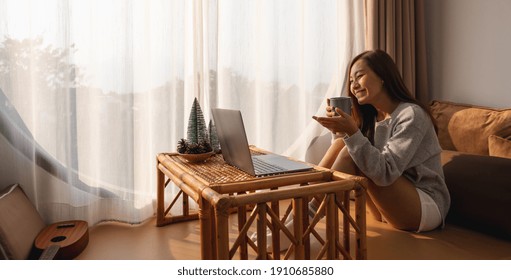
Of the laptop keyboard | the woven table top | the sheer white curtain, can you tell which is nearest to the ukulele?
the sheer white curtain

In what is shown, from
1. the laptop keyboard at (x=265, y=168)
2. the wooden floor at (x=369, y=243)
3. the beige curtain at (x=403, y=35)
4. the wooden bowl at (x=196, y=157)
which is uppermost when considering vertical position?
the beige curtain at (x=403, y=35)

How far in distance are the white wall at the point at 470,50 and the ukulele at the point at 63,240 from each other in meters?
2.16

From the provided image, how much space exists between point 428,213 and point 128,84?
1473 mm

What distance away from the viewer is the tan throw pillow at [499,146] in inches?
69.1

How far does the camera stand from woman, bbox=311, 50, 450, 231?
151cm

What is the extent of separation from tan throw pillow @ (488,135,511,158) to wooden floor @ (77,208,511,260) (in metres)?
0.37

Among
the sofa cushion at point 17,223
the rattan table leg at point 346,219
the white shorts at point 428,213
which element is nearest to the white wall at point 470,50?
the white shorts at point 428,213

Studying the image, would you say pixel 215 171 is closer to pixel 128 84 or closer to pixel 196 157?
pixel 196 157

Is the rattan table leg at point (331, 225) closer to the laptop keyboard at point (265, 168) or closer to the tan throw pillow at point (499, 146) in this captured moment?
the laptop keyboard at point (265, 168)

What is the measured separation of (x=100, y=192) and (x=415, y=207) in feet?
4.77

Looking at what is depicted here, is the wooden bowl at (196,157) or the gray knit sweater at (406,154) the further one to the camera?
the wooden bowl at (196,157)

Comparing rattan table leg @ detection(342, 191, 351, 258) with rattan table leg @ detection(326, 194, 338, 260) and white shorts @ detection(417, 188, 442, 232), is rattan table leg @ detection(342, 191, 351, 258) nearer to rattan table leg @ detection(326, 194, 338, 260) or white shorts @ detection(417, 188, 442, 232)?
rattan table leg @ detection(326, 194, 338, 260)

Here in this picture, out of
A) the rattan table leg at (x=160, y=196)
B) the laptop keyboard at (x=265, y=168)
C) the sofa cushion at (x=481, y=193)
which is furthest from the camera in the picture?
the rattan table leg at (x=160, y=196)

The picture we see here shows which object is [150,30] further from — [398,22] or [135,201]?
[398,22]
